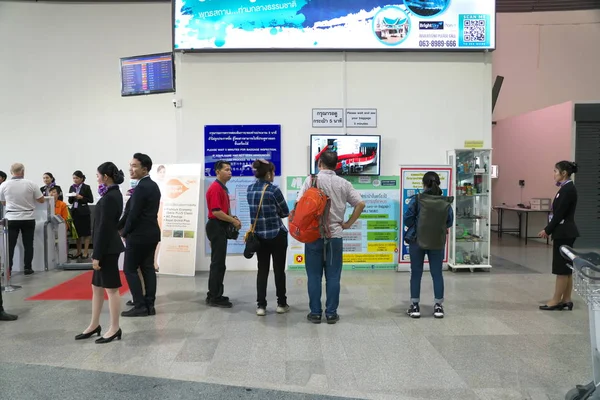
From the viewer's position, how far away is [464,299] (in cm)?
489

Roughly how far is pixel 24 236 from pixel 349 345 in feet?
18.0

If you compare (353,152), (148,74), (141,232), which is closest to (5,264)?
(141,232)

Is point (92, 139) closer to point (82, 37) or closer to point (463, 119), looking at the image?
point (82, 37)

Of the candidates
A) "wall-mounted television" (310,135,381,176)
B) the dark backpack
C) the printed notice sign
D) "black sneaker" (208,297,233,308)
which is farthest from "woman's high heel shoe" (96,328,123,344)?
the printed notice sign

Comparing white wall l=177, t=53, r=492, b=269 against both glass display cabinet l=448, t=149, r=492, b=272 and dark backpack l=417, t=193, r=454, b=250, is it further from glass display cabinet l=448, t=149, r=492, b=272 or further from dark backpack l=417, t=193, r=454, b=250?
dark backpack l=417, t=193, r=454, b=250

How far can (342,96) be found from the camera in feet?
21.0

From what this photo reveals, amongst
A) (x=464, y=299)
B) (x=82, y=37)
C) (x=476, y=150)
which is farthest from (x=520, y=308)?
(x=82, y=37)

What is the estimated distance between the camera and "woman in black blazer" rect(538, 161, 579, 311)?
14.2 feet

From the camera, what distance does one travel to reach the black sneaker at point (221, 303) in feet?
15.1

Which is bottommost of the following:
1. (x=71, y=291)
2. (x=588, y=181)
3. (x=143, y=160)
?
(x=71, y=291)

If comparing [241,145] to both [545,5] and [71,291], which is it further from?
[545,5]

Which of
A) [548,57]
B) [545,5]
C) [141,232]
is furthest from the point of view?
[548,57]

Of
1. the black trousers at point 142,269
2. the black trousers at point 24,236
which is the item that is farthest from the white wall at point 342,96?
the black trousers at point 24,236

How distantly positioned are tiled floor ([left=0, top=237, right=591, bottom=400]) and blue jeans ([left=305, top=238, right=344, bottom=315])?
0.23m
